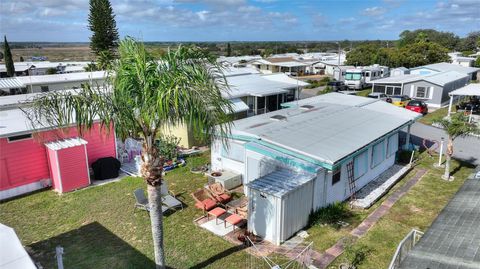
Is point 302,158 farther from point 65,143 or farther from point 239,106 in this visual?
point 239,106

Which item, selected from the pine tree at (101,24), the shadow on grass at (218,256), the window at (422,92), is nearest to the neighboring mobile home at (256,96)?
the shadow on grass at (218,256)

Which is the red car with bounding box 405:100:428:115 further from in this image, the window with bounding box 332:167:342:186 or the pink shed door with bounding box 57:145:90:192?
the pink shed door with bounding box 57:145:90:192

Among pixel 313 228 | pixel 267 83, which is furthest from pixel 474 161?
pixel 267 83

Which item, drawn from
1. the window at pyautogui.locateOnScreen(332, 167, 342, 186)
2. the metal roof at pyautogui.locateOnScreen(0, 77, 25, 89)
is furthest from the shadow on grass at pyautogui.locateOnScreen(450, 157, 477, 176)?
the metal roof at pyautogui.locateOnScreen(0, 77, 25, 89)

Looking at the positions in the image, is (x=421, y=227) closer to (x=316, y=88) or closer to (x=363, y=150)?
(x=363, y=150)

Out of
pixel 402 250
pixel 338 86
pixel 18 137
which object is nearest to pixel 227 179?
pixel 402 250
